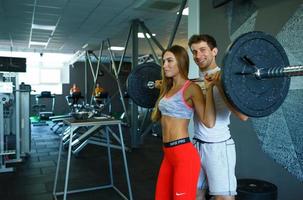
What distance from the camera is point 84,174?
372 cm

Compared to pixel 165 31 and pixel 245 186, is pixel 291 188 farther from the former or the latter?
pixel 165 31

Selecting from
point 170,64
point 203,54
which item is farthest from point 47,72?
point 203,54

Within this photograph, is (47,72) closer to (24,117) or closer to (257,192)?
(24,117)

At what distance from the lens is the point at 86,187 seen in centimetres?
321

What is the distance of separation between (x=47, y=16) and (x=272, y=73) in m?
4.98

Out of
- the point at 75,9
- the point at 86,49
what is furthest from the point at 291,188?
the point at 86,49

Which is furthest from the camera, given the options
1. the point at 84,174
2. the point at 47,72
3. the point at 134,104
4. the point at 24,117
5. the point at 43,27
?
the point at 47,72

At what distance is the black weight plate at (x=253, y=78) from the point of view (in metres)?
1.13

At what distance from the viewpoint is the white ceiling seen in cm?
451

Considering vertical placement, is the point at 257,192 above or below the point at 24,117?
below

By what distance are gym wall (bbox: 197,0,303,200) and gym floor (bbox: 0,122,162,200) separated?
3.75ft

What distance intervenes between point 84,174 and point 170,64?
8.76ft

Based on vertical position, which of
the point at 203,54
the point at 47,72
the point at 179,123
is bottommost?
the point at 179,123

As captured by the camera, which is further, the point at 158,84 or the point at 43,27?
the point at 43,27
